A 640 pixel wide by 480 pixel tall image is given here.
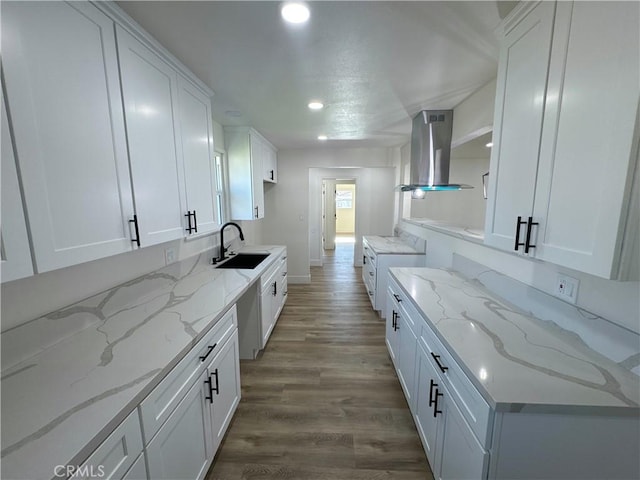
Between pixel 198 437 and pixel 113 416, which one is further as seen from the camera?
pixel 198 437

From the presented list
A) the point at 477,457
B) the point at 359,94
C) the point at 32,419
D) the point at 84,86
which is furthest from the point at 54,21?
the point at 477,457

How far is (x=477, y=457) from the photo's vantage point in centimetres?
95

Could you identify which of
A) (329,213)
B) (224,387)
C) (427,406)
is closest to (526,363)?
(427,406)

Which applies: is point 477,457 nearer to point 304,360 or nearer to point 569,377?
point 569,377

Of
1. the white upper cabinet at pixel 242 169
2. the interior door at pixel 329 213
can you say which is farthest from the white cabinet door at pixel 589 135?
the interior door at pixel 329 213

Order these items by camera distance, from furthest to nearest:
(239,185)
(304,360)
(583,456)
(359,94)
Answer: (239,185) → (304,360) → (359,94) → (583,456)

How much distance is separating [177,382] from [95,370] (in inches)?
11.6

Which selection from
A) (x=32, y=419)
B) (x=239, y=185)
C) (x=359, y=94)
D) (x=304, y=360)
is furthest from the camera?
(x=239, y=185)

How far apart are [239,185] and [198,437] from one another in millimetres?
2568

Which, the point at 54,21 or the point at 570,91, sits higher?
the point at 54,21

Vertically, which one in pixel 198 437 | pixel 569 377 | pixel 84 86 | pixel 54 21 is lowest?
pixel 198 437

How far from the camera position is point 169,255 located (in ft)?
6.52

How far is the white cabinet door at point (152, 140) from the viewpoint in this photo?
4.06 ft

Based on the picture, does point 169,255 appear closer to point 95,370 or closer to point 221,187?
point 95,370
